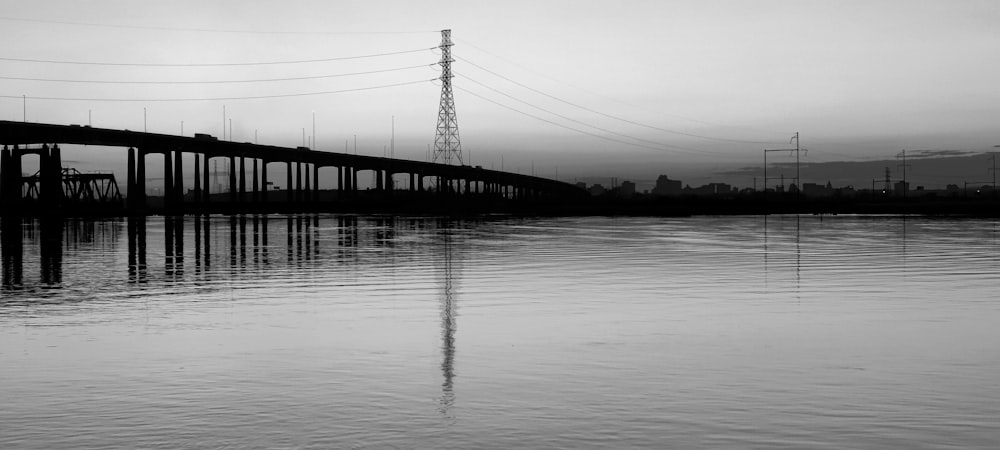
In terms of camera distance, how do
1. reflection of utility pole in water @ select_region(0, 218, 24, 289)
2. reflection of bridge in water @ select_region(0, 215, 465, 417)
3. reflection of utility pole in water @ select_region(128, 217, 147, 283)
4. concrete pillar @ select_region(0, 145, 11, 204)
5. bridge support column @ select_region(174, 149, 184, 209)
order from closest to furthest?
reflection of bridge in water @ select_region(0, 215, 465, 417) < reflection of utility pole in water @ select_region(0, 218, 24, 289) < reflection of utility pole in water @ select_region(128, 217, 147, 283) < concrete pillar @ select_region(0, 145, 11, 204) < bridge support column @ select_region(174, 149, 184, 209)

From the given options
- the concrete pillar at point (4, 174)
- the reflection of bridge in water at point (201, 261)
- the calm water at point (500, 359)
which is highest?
the concrete pillar at point (4, 174)

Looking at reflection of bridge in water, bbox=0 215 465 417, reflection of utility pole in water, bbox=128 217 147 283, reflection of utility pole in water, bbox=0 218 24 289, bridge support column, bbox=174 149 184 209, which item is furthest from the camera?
bridge support column, bbox=174 149 184 209

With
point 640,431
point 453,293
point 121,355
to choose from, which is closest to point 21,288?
point 453,293

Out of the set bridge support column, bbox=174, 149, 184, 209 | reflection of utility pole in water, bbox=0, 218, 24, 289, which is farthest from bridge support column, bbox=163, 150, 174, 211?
reflection of utility pole in water, bbox=0, 218, 24, 289

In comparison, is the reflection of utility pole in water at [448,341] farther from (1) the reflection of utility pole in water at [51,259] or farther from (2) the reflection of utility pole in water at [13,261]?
(2) the reflection of utility pole in water at [13,261]

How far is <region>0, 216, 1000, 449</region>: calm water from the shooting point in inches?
430

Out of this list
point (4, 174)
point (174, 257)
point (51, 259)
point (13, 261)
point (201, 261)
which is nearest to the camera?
point (13, 261)

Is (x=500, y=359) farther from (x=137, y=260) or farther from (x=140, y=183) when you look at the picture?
(x=140, y=183)

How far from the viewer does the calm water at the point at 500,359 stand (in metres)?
10.9

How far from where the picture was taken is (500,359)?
15867 mm

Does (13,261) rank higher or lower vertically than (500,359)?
higher

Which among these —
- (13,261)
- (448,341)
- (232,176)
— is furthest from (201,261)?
(232,176)

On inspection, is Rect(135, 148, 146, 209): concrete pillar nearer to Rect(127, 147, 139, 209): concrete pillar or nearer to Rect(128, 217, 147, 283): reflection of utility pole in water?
Rect(127, 147, 139, 209): concrete pillar

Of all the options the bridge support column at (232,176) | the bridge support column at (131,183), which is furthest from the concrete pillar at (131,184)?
the bridge support column at (232,176)
